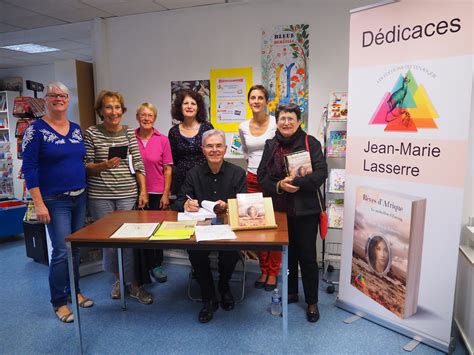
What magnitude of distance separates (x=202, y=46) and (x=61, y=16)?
1.75 m

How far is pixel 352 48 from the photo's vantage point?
2.49 meters

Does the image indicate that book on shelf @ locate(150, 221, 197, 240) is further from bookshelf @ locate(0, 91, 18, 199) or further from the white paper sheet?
bookshelf @ locate(0, 91, 18, 199)

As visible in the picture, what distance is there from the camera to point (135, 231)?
2.17m

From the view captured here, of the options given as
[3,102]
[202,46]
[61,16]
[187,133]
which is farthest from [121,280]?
[3,102]

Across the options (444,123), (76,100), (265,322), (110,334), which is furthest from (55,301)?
(444,123)

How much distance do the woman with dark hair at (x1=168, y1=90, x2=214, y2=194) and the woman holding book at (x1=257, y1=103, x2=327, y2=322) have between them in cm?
68

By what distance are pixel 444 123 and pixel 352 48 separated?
825 millimetres

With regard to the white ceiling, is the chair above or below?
below

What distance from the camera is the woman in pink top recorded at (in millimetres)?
2975

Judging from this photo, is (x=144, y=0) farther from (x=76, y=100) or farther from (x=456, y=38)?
(x=456, y=38)

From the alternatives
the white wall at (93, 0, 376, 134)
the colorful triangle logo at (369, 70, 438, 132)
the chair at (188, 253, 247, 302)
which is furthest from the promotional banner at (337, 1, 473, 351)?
the white wall at (93, 0, 376, 134)

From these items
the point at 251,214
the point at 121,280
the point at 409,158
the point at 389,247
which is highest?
the point at 409,158

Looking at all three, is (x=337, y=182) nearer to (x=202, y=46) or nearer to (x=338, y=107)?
(x=338, y=107)

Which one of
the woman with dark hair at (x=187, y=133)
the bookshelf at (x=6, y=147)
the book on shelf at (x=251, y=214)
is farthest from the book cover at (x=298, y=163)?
the bookshelf at (x=6, y=147)
